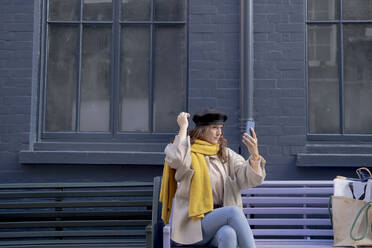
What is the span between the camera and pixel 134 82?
5.36 m

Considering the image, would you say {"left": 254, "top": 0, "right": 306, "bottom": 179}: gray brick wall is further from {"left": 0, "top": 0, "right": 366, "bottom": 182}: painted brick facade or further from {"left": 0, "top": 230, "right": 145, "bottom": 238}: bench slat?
{"left": 0, "top": 230, "right": 145, "bottom": 238}: bench slat

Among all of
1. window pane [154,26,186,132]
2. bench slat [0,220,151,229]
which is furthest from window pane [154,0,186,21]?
bench slat [0,220,151,229]

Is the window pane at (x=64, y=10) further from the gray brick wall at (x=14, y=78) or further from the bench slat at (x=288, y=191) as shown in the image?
the bench slat at (x=288, y=191)

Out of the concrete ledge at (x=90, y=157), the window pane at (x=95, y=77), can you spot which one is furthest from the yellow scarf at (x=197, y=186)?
the window pane at (x=95, y=77)

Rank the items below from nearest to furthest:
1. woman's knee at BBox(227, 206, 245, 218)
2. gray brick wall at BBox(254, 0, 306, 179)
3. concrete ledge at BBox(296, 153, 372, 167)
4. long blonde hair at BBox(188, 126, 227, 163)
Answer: woman's knee at BBox(227, 206, 245, 218)
long blonde hair at BBox(188, 126, 227, 163)
concrete ledge at BBox(296, 153, 372, 167)
gray brick wall at BBox(254, 0, 306, 179)

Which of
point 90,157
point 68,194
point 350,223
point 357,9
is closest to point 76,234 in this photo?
point 68,194

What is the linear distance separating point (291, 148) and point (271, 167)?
31 cm

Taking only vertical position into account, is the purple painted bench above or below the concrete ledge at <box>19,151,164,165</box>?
below

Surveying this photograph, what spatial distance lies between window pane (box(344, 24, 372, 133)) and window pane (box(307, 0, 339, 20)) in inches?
9.0

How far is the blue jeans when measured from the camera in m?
3.51

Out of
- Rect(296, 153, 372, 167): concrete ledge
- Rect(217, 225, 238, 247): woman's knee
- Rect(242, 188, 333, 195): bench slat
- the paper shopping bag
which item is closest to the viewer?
Rect(217, 225, 238, 247): woman's knee

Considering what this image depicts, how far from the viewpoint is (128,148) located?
16.9ft

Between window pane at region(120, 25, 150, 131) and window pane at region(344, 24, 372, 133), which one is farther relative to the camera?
window pane at region(120, 25, 150, 131)

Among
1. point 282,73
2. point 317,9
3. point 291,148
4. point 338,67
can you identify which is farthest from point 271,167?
point 317,9
